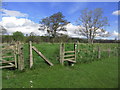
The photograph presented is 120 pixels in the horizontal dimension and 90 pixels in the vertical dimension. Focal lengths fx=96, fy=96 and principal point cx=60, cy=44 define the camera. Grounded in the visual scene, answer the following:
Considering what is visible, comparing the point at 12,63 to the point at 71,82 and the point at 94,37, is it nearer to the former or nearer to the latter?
the point at 71,82

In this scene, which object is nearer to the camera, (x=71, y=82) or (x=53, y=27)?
(x=71, y=82)

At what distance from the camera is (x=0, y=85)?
4441 mm

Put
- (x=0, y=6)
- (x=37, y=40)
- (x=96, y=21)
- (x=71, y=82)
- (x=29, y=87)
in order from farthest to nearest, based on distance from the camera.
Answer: (x=96, y=21) < (x=37, y=40) < (x=0, y=6) < (x=71, y=82) < (x=29, y=87)

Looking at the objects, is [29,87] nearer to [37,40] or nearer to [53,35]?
[37,40]

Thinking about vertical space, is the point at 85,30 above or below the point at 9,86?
above

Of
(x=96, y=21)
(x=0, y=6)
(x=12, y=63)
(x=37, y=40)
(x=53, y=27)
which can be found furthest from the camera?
(x=53, y=27)

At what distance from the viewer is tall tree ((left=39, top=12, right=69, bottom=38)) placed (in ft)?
133

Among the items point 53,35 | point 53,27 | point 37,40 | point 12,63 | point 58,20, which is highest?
point 58,20

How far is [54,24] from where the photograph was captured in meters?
40.6

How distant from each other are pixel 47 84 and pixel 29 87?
2.61 feet

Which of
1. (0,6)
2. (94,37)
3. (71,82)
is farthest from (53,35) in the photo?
(71,82)

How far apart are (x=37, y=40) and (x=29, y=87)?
2462cm

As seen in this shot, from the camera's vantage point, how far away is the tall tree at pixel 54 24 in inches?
1599

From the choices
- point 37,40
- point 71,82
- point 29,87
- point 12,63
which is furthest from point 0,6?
point 37,40
